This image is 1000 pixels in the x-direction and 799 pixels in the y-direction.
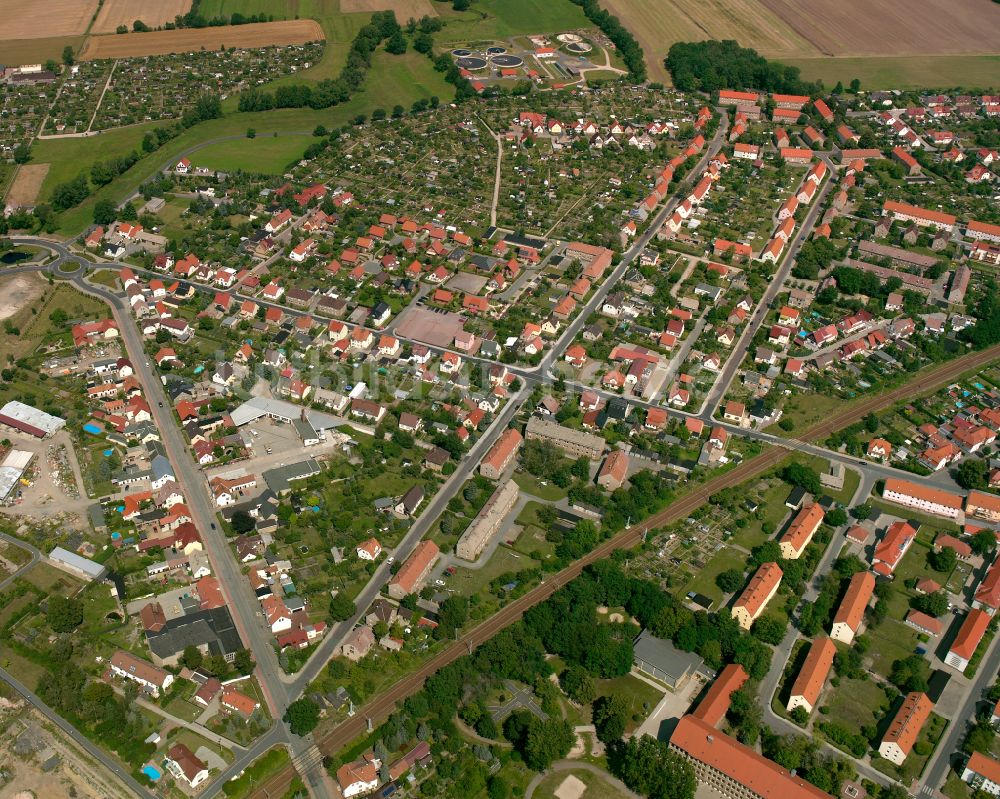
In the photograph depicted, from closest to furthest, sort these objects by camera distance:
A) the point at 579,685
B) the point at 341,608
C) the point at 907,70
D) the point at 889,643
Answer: the point at 579,685 → the point at 341,608 → the point at 889,643 → the point at 907,70

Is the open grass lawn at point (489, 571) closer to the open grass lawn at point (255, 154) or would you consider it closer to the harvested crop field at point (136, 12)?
the open grass lawn at point (255, 154)

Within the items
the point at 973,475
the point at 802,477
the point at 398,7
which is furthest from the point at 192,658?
the point at 398,7

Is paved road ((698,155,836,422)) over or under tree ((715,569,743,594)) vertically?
over

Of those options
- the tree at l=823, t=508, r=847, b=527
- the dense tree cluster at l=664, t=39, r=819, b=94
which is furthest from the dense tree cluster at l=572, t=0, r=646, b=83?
the tree at l=823, t=508, r=847, b=527

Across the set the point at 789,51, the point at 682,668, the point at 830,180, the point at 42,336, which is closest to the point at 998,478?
the point at 682,668

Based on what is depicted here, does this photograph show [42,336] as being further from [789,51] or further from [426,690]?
[789,51]

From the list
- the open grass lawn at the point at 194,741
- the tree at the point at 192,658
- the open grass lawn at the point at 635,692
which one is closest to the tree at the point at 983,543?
the open grass lawn at the point at 635,692

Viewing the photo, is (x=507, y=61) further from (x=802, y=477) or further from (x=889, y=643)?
(x=889, y=643)

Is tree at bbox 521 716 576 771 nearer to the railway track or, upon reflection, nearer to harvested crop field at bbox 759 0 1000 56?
the railway track
